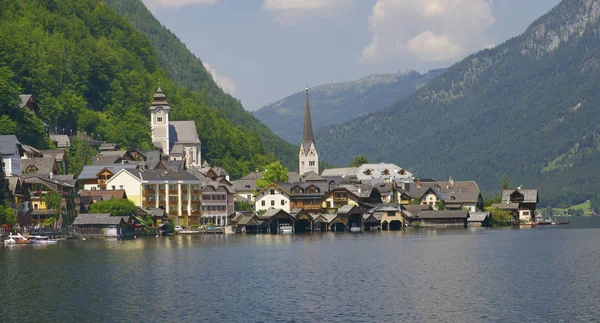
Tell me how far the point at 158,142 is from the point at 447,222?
57.1 meters

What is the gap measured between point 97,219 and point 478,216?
73693mm

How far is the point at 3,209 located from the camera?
11731cm

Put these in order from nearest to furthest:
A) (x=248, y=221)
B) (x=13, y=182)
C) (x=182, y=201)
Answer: (x=13, y=182) < (x=182, y=201) < (x=248, y=221)

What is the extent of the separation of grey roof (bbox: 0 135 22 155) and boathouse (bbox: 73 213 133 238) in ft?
53.7

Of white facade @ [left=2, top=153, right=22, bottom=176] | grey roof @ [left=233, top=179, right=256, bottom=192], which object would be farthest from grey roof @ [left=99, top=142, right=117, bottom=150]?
white facade @ [left=2, top=153, right=22, bottom=176]

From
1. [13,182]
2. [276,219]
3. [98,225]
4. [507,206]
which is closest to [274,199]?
[276,219]

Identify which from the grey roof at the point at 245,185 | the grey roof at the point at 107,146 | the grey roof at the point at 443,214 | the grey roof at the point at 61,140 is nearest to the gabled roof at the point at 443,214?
the grey roof at the point at 443,214

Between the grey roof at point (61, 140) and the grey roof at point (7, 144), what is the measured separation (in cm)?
2746

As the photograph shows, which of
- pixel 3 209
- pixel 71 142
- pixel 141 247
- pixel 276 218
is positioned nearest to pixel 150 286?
pixel 141 247

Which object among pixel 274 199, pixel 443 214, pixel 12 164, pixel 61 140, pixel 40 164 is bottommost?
pixel 443 214

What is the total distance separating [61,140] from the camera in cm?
17250

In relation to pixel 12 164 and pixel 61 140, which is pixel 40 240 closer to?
pixel 12 164

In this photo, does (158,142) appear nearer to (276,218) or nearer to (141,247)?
(276,218)

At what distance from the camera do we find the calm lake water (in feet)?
192
